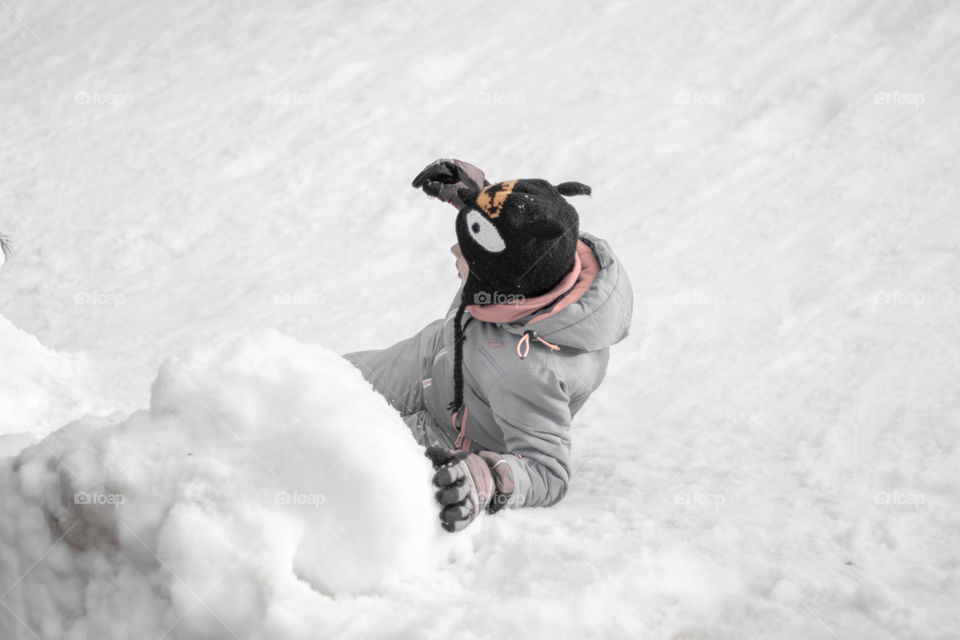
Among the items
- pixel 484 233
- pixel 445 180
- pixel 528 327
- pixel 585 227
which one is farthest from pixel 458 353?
pixel 585 227

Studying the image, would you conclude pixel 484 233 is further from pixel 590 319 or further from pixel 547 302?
pixel 590 319

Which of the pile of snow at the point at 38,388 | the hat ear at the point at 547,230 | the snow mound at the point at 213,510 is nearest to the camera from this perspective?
the snow mound at the point at 213,510

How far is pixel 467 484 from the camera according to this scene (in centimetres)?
157

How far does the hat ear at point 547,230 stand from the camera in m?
1.96

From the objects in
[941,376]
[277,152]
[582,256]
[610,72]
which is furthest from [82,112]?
[941,376]

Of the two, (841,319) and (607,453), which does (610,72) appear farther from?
(607,453)

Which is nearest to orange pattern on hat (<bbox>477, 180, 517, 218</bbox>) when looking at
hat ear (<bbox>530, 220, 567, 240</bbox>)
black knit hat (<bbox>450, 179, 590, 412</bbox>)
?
black knit hat (<bbox>450, 179, 590, 412</bbox>)

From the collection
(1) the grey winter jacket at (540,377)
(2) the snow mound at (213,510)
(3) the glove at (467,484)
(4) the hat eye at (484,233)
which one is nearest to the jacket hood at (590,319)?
(1) the grey winter jacket at (540,377)

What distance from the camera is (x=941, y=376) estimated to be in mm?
2785

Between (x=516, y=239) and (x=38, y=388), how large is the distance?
1539 mm

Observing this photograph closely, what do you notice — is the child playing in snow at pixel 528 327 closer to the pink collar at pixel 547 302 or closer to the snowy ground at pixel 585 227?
the pink collar at pixel 547 302

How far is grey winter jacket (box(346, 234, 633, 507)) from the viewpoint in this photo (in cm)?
201

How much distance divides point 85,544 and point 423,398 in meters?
1.26

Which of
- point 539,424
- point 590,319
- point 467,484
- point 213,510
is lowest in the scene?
point 539,424
